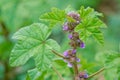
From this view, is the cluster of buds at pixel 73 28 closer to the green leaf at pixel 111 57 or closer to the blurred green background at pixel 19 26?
the green leaf at pixel 111 57

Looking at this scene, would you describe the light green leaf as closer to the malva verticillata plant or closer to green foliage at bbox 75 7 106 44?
the malva verticillata plant

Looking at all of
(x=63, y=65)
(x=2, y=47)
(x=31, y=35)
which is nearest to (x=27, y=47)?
(x=31, y=35)

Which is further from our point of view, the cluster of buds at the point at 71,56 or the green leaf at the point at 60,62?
the green leaf at the point at 60,62

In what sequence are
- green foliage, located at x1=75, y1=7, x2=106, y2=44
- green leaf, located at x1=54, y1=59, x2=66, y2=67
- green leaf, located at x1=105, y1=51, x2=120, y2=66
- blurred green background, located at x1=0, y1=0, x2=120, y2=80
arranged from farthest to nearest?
blurred green background, located at x1=0, y1=0, x2=120, y2=80 → green leaf, located at x1=54, y1=59, x2=66, y2=67 → green leaf, located at x1=105, y1=51, x2=120, y2=66 → green foliage, located at x1=75, y1=7, x2=106, y2=44

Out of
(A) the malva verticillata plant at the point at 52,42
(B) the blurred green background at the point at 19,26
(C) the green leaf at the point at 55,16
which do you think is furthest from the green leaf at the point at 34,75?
(B) the blurred green background at the point at 19,26

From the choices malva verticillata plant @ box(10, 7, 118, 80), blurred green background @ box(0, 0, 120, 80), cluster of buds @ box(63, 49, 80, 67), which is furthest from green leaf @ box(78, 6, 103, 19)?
blurred green background @ box(0, 0, 120, 80)

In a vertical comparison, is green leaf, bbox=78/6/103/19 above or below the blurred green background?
above

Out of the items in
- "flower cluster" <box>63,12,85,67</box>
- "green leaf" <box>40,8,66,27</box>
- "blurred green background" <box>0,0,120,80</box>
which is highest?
"green leaf" <box>40,8,66,27</box>

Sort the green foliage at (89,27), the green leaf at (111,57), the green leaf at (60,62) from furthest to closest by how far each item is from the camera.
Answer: the green leaf at (60,62), the green leaf at (111,57), the green foliage at (89,27)
